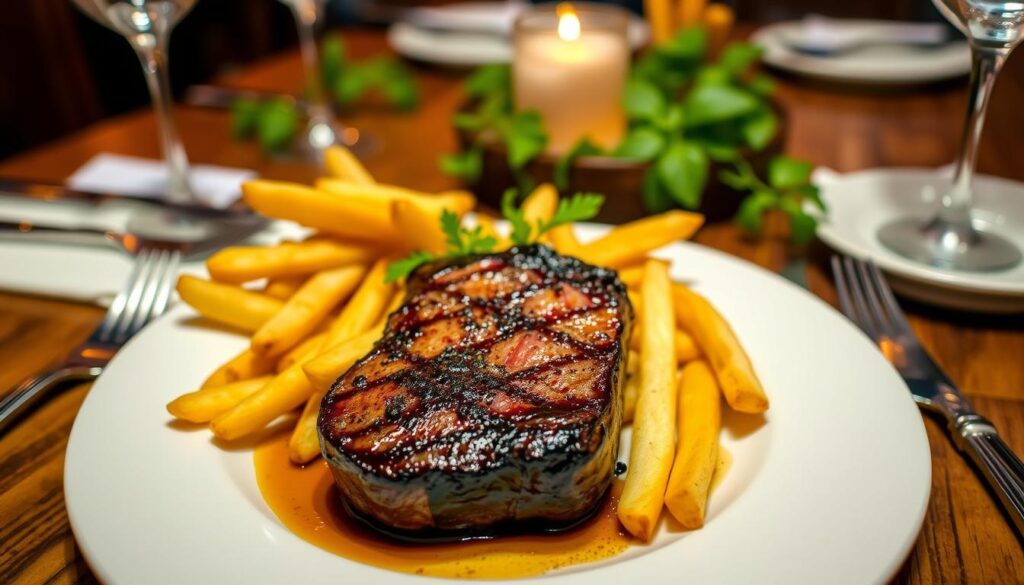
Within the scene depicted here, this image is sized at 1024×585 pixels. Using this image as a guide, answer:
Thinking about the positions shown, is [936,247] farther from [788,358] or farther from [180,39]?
[180,39]

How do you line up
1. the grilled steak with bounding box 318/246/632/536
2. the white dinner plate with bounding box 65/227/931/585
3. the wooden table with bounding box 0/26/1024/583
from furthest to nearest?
the wooden table with bounding box 0/26/1024/583, the grilled steak with bounding box 318/246/632/536, the white dinner plate with bounding box 65/227/931/585

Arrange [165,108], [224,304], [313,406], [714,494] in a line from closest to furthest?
[714,494], [313,406], [224,304], [165,108]

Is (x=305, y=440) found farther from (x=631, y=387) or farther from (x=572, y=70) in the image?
(x=572, y=70)

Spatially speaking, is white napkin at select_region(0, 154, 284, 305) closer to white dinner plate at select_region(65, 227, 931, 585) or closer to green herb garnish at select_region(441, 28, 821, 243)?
white dinner plate at select_region(65, 227, 931, 585)

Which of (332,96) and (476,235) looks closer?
(476,235)

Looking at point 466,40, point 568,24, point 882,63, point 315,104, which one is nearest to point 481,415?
point 568,24

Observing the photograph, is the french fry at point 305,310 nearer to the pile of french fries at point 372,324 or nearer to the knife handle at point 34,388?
the pile of french fries at point 372,324

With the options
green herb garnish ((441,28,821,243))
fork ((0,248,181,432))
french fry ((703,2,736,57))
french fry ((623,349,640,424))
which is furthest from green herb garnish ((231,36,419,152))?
french fry ((623,349,640,424))
